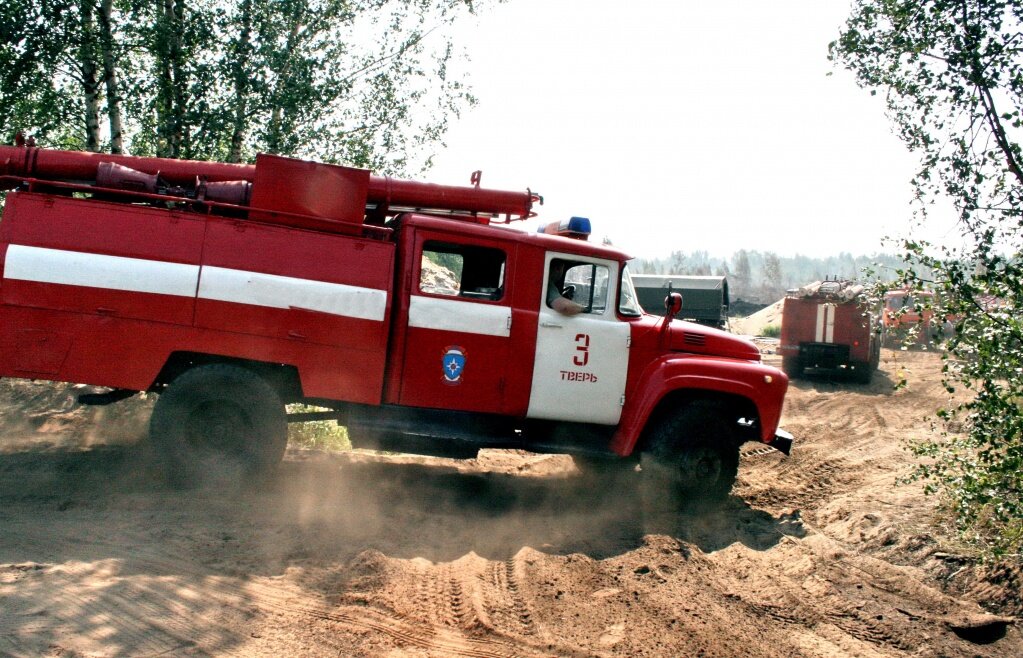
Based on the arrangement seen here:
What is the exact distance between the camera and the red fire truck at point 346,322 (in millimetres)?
6098

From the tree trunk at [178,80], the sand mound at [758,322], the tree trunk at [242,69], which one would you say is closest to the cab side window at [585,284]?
the tree trunk at [242,69]

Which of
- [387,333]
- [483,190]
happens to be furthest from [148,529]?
[483,190]

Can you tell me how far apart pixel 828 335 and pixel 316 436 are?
13.6 metres

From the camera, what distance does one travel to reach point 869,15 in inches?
279

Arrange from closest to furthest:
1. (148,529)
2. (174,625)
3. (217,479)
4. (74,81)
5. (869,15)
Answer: (174,625)
(148,529)
(217,479)
(869,15)
(74,81)

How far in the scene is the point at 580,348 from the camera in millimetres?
6969

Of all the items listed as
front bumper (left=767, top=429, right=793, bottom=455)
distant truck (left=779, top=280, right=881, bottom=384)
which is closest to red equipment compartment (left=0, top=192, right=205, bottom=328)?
front bumper (left=767, top=429, right=793, bottom=455)

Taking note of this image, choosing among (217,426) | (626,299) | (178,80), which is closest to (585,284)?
(626,299)

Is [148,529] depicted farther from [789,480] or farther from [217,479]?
[789,480]

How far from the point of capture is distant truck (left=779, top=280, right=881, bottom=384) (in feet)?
58.9

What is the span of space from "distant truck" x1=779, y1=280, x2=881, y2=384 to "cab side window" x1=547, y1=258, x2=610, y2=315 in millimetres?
12345

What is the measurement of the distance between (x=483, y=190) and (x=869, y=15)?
3.95m

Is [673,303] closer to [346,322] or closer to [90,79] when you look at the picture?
[346,322]

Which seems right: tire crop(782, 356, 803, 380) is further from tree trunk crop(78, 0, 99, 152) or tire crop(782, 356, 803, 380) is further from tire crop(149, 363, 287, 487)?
tree trunk crop(78, 0, 99, 152)
